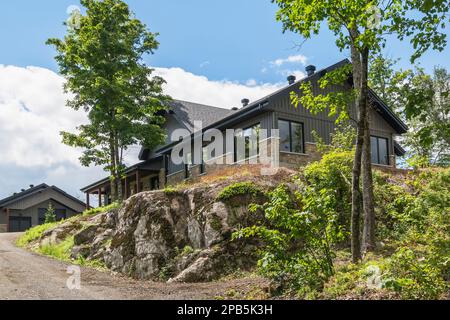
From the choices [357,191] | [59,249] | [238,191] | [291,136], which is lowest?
[59,249]

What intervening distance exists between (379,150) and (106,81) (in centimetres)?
1526

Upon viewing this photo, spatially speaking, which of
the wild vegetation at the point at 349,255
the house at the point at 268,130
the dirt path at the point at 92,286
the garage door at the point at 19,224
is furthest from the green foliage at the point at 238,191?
the garage door at the point at 19,224

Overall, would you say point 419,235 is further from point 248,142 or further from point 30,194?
point 30,194

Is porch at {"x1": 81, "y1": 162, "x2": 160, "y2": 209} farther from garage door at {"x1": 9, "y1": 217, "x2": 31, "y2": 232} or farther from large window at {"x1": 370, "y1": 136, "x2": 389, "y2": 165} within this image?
large window at {"x1": 370, "y1": 136, "x2": 389, "y2": 165}

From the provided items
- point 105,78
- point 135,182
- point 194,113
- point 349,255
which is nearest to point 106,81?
point 105,78

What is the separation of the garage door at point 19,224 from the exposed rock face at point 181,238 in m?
28.9

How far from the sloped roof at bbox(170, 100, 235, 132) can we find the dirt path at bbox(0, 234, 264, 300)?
557 inches

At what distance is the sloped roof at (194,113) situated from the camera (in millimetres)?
28781

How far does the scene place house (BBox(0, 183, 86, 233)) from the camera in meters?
42.9

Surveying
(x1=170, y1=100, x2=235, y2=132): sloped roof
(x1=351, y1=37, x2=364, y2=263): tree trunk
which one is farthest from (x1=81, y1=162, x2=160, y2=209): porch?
(x1=351, y1=37, x2=364, y2=263): tree trunk

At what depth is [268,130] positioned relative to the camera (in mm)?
22016

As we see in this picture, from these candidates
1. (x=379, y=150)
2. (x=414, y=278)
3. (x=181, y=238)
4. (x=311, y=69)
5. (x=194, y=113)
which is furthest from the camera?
(x=194, y=113)
